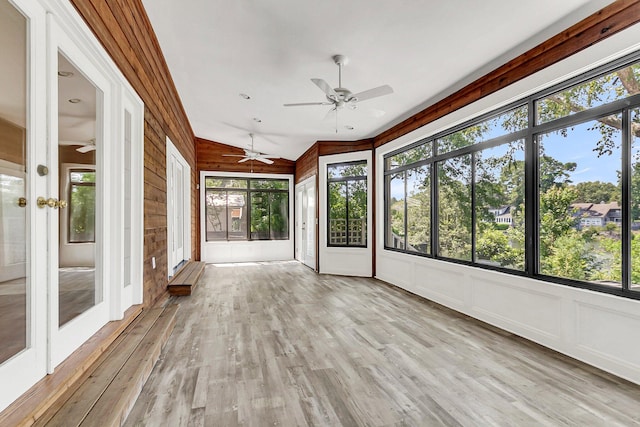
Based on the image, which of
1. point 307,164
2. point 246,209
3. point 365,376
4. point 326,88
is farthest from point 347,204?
point 365,376

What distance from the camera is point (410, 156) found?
220 inches

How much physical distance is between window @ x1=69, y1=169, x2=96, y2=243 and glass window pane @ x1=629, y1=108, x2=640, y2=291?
413 cm

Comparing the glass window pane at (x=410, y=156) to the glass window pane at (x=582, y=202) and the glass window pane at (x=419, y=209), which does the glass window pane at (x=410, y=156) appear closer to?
the glass window pane at (x=419, y=209)

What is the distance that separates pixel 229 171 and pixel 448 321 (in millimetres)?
7049

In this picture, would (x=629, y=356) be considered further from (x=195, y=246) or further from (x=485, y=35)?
(x=195, y=246)

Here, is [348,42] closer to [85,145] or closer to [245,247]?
[85,145]

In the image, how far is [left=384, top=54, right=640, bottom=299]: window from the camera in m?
2.58

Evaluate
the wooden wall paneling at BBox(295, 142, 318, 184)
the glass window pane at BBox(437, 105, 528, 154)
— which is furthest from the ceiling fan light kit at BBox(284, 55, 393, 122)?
the wooden wall paneling at BBox(295, 142, 318, 184)

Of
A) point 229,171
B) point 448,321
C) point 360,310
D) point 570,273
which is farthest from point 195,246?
point 570,273

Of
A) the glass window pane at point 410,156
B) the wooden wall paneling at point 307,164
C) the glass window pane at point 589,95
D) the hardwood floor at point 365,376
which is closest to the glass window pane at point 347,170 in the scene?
the wooden wall paneling at point 307,164

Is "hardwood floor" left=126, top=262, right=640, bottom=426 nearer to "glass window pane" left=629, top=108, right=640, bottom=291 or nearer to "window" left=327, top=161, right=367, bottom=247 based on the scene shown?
"glass window pane" left=629, top=108, right=640, bottom=291

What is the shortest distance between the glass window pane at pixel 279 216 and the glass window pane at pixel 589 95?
23.4ft

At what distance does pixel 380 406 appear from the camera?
82.4 inches

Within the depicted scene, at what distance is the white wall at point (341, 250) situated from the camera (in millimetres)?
6645
